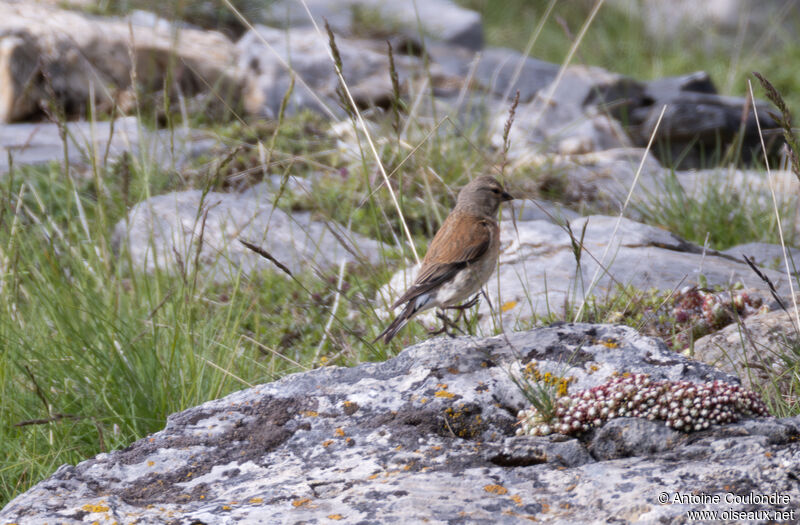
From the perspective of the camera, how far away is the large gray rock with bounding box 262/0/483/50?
11148 mm

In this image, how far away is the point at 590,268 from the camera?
4734 mm

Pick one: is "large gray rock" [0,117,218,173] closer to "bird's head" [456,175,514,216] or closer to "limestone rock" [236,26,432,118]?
"limestone rock" [236,26,432,118]

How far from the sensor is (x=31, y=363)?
343 cm

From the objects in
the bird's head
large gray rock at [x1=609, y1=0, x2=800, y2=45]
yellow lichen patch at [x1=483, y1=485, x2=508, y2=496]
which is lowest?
yellow lichen patch at [x1=483, y1=485, x2=508, y2=496]

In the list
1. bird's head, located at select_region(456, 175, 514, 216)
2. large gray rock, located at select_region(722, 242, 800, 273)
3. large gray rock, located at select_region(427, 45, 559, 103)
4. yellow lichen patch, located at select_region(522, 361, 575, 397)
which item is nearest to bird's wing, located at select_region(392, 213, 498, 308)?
bird's head, located at select_region(456, 175, 514, 216)

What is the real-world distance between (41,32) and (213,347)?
237 inches

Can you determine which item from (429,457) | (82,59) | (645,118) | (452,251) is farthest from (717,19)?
(429,457)

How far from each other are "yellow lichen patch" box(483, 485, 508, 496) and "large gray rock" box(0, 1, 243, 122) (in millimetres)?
6479

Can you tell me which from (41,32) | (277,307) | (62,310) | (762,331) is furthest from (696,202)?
(41,32)

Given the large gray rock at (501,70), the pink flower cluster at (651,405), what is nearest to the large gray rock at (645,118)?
the large gray rock at (501,70)

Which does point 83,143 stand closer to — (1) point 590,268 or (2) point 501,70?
(2) point 501,70

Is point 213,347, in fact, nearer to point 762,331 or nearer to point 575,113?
point 762,331

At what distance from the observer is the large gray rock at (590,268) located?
4355 millimetres

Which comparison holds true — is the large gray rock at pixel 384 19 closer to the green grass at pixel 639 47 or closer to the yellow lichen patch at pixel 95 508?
the green grass at pixel 639 47
